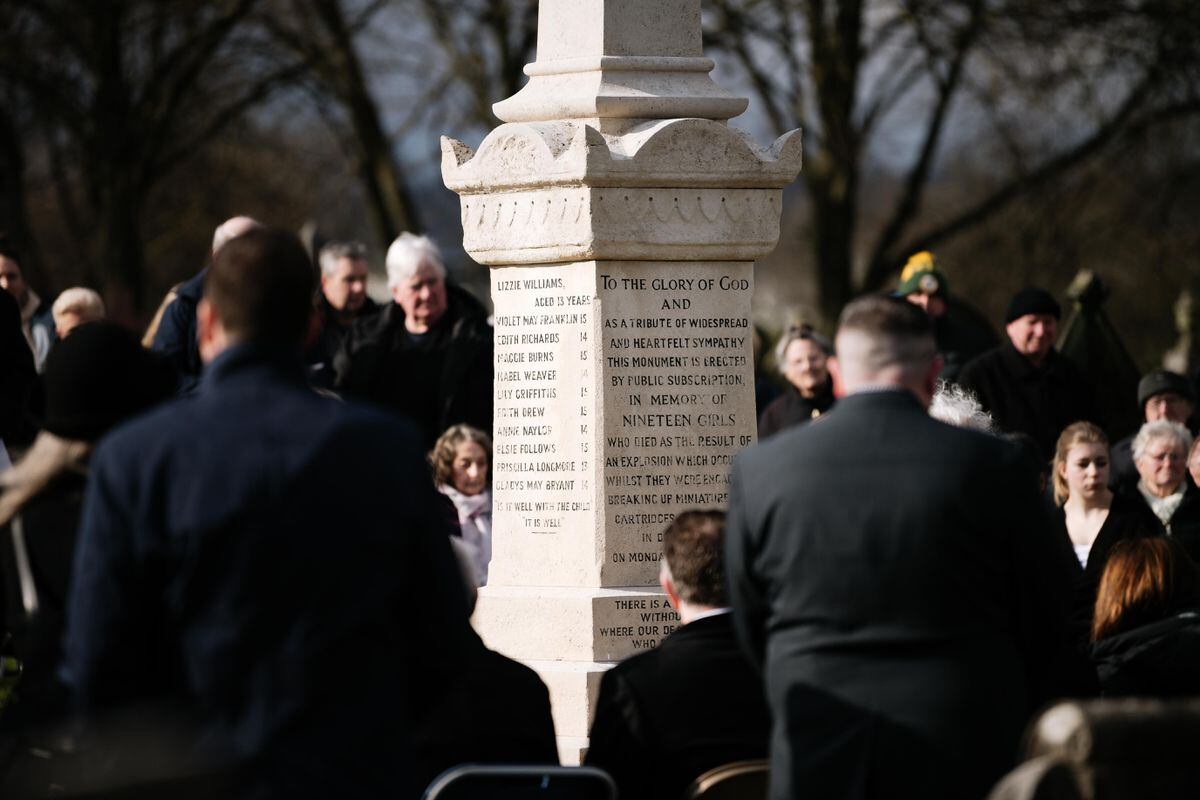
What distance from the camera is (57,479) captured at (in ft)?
16.4

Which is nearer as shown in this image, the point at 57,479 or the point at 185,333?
the point at 57,479

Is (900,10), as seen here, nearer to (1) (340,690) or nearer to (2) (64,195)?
(2) (64,195)

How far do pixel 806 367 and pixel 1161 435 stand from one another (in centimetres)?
183

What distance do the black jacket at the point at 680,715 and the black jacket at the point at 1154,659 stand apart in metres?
2.11

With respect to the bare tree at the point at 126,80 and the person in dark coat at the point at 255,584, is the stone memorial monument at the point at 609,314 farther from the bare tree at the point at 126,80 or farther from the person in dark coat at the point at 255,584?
the bare tree at the point at 126,80

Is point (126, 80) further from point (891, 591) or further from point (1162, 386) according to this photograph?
point (891, 591)

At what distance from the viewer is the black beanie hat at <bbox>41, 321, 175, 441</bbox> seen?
5.08 m

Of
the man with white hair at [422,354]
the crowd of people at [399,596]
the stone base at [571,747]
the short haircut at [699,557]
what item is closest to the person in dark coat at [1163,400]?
the man with white hair at [422,354]

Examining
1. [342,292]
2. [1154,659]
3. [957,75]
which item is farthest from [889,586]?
[957,75]

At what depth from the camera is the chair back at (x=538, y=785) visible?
538 cm

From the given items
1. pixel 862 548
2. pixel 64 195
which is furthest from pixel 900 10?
pixel 862 548

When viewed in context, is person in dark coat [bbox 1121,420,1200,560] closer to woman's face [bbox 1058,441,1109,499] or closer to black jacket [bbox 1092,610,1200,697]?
woman's face [bbox 1058,441,1109,499]

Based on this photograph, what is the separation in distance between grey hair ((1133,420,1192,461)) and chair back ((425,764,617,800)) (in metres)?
5.16

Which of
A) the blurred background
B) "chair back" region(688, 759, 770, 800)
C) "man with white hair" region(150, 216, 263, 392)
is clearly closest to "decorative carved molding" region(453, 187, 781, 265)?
"man with white hair" region(150, 216, 263, 392)
